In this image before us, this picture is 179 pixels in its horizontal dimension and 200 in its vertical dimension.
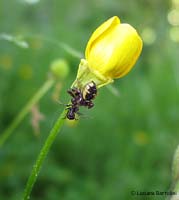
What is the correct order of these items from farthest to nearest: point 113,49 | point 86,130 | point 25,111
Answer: point 86,130 → point 25,111 → point 113,49

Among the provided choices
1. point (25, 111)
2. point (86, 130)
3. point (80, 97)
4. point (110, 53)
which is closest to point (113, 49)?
point (110, 53)

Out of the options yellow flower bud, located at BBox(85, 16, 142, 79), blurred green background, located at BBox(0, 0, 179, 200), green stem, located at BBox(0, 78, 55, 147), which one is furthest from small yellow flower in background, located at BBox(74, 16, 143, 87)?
blurred green background, located at BBox(0, 0, 179, 200)

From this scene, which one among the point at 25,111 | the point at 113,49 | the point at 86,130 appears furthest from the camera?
the point at 86,130

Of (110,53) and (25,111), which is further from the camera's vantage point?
(25,111)

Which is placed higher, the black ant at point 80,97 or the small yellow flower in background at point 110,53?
the small yellow flower in background at point 110,53

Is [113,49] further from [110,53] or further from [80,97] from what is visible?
[80,97]

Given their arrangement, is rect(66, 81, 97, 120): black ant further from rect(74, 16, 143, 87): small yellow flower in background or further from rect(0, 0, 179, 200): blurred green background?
rect(0, 0, 179, 200): blurred green background

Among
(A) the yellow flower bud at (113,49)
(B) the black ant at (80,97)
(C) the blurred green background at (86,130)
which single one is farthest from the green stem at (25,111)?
(A) the yellow flower bud at (113,49)

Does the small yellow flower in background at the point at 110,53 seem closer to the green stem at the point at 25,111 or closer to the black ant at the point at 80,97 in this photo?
the black ant at the point at 80,97
